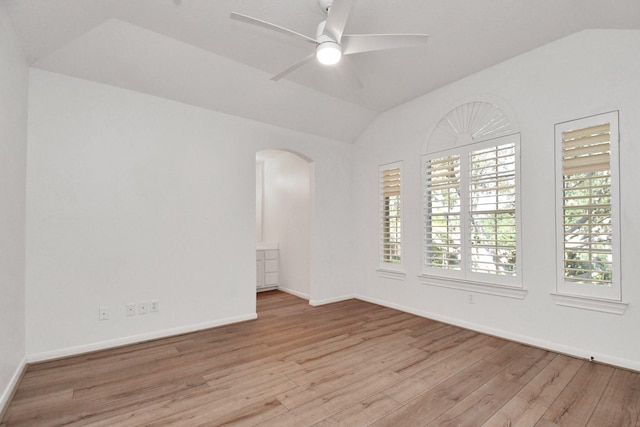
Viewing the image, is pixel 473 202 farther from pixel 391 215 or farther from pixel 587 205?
pixel 391 215

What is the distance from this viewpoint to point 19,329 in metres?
2.58

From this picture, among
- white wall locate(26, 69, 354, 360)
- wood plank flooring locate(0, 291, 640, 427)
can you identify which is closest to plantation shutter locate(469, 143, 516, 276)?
wood plank flooring locate(0, 291, 640, 427)

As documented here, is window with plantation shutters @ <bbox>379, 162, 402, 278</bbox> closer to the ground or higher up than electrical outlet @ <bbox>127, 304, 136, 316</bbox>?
higher up

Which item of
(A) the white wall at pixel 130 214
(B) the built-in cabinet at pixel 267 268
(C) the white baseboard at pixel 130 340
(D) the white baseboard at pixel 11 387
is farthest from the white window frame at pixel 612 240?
(D) the white baseboard at pixel 11 387

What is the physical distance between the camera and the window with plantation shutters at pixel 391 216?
460cm

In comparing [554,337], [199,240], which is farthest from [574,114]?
[199,240]

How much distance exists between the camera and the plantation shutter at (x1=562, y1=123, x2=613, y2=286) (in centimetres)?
273

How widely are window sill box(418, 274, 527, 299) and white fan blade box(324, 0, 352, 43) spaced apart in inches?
119

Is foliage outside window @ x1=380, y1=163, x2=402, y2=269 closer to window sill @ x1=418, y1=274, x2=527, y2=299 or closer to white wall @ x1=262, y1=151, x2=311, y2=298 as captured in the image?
window sill @ x1=418, y1=274, x2=527, y2=299

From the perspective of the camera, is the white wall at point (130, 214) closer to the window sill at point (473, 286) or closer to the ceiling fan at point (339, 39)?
the ceiling fan at point (339, 39)

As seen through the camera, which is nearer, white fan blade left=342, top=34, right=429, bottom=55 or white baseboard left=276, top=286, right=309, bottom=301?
white fan blade left=342, top=34, right=429, bottom=55

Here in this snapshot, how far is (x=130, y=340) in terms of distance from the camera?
3.26 metres

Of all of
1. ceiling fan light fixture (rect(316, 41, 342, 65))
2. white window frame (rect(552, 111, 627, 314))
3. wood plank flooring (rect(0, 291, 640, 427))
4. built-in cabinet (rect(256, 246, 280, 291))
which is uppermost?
ceiling fan light fixture (rect(316, 41, 342, 65))

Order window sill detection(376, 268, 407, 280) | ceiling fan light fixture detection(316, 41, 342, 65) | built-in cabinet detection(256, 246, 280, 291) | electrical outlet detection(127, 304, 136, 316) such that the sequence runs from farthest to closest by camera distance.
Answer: built-in cabinet detection(256, 246, 280, 291), window sill detection(376, 268, 407, 280), electrical outlet detection(127, 304, 136, 316), ceiling fan light fixture detection(316, 41, 342, 65)
